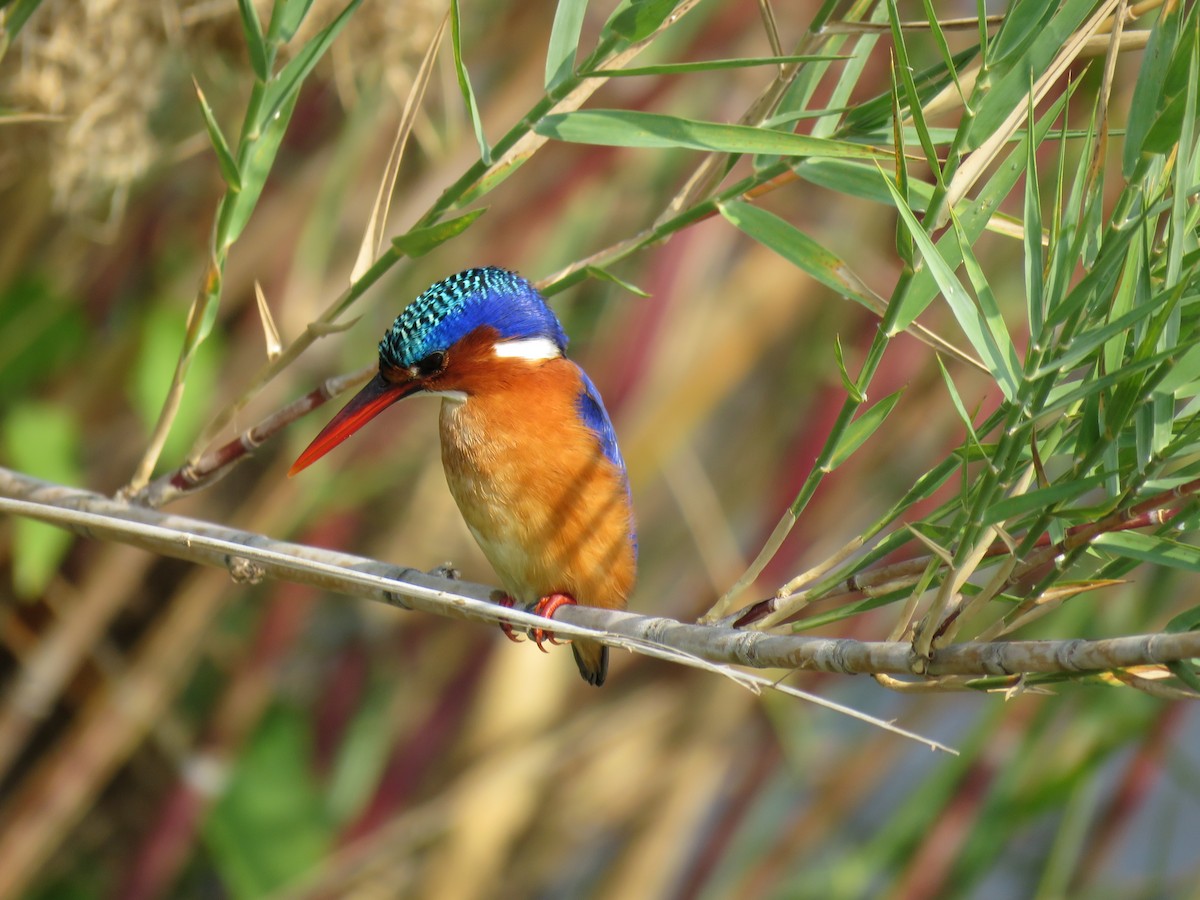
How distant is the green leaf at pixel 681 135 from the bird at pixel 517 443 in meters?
0.54

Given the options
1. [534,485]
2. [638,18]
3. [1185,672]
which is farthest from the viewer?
[534,485]

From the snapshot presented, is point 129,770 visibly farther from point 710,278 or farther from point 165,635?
point 710,278

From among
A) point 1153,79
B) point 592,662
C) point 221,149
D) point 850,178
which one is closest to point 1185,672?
point 1153,79

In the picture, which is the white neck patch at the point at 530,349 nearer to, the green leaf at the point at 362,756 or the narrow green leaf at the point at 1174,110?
the narrow green leaf at the point at 1174,110

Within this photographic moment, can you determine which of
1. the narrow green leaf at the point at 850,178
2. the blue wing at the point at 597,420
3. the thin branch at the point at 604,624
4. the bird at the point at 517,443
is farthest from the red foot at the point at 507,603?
the narrow green leaf at the point at 850,178

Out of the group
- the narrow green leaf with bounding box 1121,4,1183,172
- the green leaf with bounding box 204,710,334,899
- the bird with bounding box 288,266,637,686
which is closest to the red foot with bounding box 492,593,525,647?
the bird with bounding box 288,266,637,686

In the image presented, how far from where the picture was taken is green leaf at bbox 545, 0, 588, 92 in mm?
1129

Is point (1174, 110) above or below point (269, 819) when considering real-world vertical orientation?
above

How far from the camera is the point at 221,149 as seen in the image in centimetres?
115

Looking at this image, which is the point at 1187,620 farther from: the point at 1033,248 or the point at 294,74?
the point at 294,74

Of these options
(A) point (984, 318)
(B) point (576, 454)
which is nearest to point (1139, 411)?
(A) point (984, 318)

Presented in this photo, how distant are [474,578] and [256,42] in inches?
76.8

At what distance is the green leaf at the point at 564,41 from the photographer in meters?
1.13

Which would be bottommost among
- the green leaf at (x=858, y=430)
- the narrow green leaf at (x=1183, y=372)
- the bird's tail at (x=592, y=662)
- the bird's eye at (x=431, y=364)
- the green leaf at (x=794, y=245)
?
the bird's tail at (x=592, y=662)
